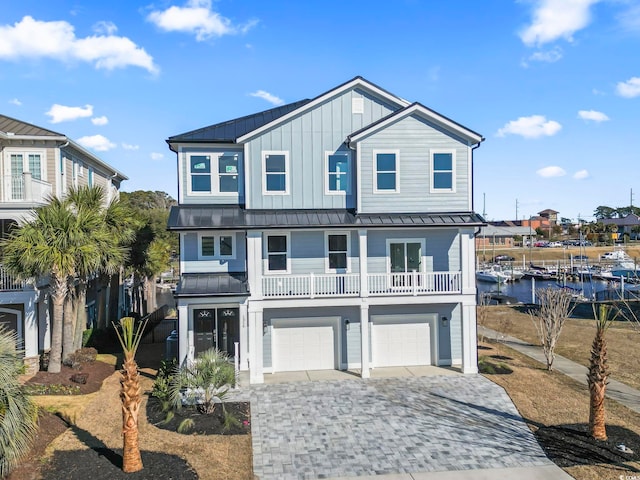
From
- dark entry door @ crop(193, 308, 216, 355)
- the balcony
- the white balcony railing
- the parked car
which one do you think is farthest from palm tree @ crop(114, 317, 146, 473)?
the parked car

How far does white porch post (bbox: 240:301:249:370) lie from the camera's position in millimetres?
18391

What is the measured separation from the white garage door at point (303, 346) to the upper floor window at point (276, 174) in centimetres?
533

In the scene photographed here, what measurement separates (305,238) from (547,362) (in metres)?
11.1

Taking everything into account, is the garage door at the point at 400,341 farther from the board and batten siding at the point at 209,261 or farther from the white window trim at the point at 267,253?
the board and batten siding at the point at 209,261

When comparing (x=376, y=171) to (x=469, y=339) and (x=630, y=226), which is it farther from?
(x=630, y=226)

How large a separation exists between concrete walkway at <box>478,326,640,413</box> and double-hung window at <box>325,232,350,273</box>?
9.73 m

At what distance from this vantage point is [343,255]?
20.2 meters

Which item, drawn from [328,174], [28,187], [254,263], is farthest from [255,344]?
[28,187]

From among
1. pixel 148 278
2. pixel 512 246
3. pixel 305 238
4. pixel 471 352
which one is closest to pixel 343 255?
pixel 305 238

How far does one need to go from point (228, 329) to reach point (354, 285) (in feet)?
17.3

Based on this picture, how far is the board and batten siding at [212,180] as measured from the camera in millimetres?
19641

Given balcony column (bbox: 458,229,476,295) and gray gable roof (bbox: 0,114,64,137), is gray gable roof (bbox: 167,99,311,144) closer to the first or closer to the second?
gray gable roof (bbox: 0,114,64,137)

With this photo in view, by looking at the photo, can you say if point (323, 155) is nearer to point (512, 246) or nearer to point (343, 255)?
point (343, 255)

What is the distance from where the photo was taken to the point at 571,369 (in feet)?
66.7
